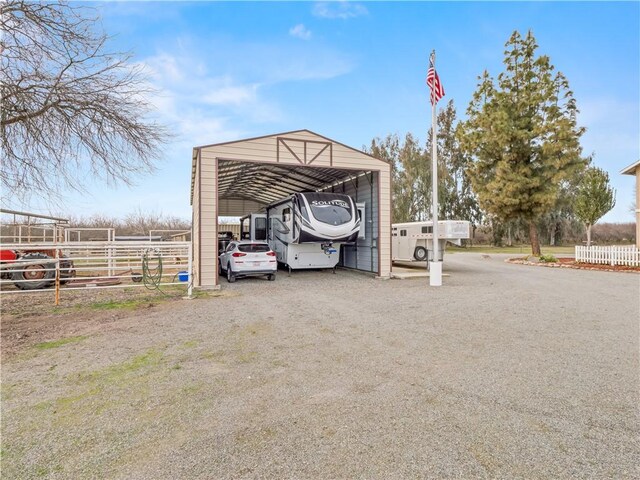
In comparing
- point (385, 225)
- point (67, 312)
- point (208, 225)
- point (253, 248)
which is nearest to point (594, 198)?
point (385, 225)

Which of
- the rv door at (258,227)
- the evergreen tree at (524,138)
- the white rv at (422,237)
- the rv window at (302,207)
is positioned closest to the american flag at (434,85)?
the rv window at (302,207)

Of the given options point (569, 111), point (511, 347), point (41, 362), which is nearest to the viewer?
point (41, 362)

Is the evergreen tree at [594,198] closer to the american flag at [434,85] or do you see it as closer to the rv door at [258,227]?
the american flag at [434,85]

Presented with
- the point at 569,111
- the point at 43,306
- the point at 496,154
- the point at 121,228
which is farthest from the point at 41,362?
the point at 121,228

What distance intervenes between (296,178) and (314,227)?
204 inches

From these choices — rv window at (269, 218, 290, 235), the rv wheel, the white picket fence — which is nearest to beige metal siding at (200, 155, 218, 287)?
rv window at (269, 218, 290, 235)

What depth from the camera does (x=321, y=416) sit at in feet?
10.5

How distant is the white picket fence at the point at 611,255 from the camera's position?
17.0m

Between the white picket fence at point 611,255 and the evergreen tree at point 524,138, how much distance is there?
13.8 ft

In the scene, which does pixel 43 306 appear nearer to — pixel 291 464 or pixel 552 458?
pixel 291 464

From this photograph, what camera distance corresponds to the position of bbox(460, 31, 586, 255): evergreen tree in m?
21.8

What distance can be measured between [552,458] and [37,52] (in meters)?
8.16

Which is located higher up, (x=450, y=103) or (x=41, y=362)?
(x=450, y=103)

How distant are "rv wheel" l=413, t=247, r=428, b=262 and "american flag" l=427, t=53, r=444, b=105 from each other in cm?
817
